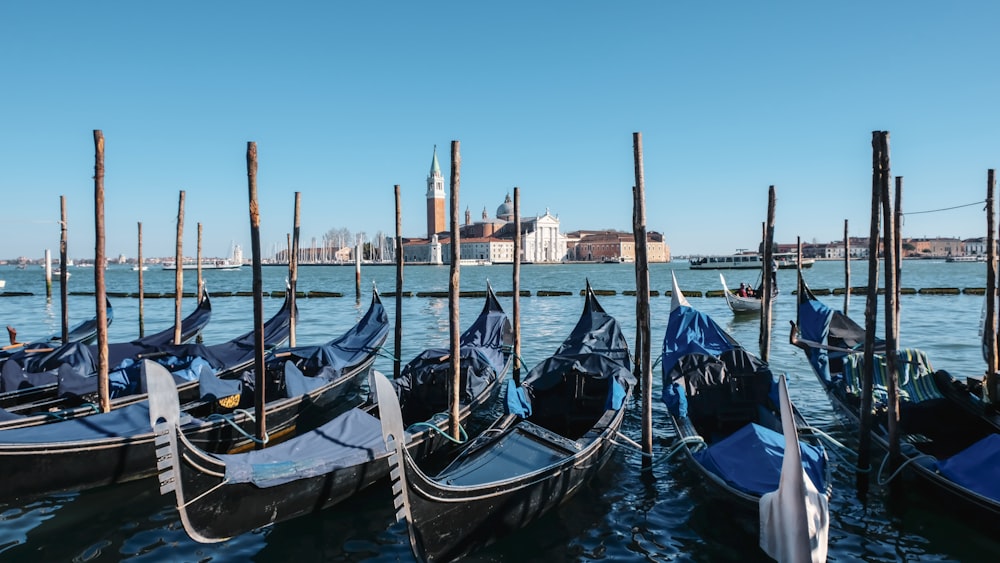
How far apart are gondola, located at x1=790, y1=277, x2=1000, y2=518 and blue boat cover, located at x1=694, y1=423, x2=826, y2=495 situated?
2.64ft

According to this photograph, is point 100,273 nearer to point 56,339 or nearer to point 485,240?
point 56,339

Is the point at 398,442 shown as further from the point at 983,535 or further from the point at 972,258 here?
the point at 972,258

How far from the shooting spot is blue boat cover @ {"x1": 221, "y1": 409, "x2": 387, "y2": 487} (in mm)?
3977

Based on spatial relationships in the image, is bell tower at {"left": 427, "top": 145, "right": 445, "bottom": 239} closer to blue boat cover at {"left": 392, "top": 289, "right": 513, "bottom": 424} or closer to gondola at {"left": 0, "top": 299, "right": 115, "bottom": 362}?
gondola at {"left": 0, "top": 299, "right": 115, "bottom": 362}

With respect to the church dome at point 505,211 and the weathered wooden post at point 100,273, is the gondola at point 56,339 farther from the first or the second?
the church dome at point 505,211

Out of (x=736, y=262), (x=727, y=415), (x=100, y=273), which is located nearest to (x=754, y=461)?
(x=727, y=415)

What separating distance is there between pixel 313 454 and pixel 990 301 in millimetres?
5831

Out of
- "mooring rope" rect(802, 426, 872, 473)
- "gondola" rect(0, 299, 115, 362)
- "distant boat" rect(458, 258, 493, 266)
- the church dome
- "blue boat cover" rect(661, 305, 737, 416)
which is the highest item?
the church dome

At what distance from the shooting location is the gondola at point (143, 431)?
4.54 metres

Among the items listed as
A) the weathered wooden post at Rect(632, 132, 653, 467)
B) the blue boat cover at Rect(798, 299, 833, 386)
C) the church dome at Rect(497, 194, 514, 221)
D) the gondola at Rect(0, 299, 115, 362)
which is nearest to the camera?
the weathered wooden post at Rect(632, 132, 653, 467)

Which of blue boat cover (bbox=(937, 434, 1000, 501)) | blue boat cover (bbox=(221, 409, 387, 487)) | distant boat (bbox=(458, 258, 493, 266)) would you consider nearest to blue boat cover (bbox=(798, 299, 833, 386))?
blue boat cover (bbox=(937, 434, 1000, 501))

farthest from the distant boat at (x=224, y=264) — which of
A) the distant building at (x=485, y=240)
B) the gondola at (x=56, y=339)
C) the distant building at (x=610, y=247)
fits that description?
the gondola at (x=56, y=339)

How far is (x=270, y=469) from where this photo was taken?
4070 millimetres

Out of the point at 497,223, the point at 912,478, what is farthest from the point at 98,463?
the point at 497,223
